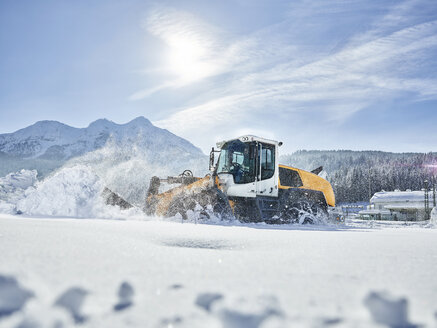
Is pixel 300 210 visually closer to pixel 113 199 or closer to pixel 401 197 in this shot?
pixel 113 199

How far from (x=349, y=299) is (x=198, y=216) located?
25.3 ft

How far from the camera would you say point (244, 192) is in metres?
9.23

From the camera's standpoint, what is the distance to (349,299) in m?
1.29

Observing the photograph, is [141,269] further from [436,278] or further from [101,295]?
[436,278]

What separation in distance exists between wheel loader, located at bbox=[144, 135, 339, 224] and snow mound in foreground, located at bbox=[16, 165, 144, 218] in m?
2.02

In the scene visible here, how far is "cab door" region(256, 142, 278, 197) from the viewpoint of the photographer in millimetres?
9469

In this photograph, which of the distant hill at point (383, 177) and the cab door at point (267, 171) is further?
the distant hill at point (383, 177)

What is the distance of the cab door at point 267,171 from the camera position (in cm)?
947

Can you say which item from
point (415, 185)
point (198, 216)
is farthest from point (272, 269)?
point (415, 185)

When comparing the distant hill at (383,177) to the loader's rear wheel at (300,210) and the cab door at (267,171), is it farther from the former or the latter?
the cab door at (267,171)

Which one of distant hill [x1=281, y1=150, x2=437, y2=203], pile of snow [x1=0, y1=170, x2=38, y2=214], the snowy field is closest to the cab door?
pile of snow [x1=0, y1=170, x2=38, y2=214]

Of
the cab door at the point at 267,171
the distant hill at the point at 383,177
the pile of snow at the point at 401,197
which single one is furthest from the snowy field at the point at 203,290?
the distant hill at the point at 383,177

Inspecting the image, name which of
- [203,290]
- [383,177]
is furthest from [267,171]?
[383,177]

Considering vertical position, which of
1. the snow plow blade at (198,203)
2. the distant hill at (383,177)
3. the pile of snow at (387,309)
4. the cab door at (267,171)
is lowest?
the pile of snow at (387,309)
